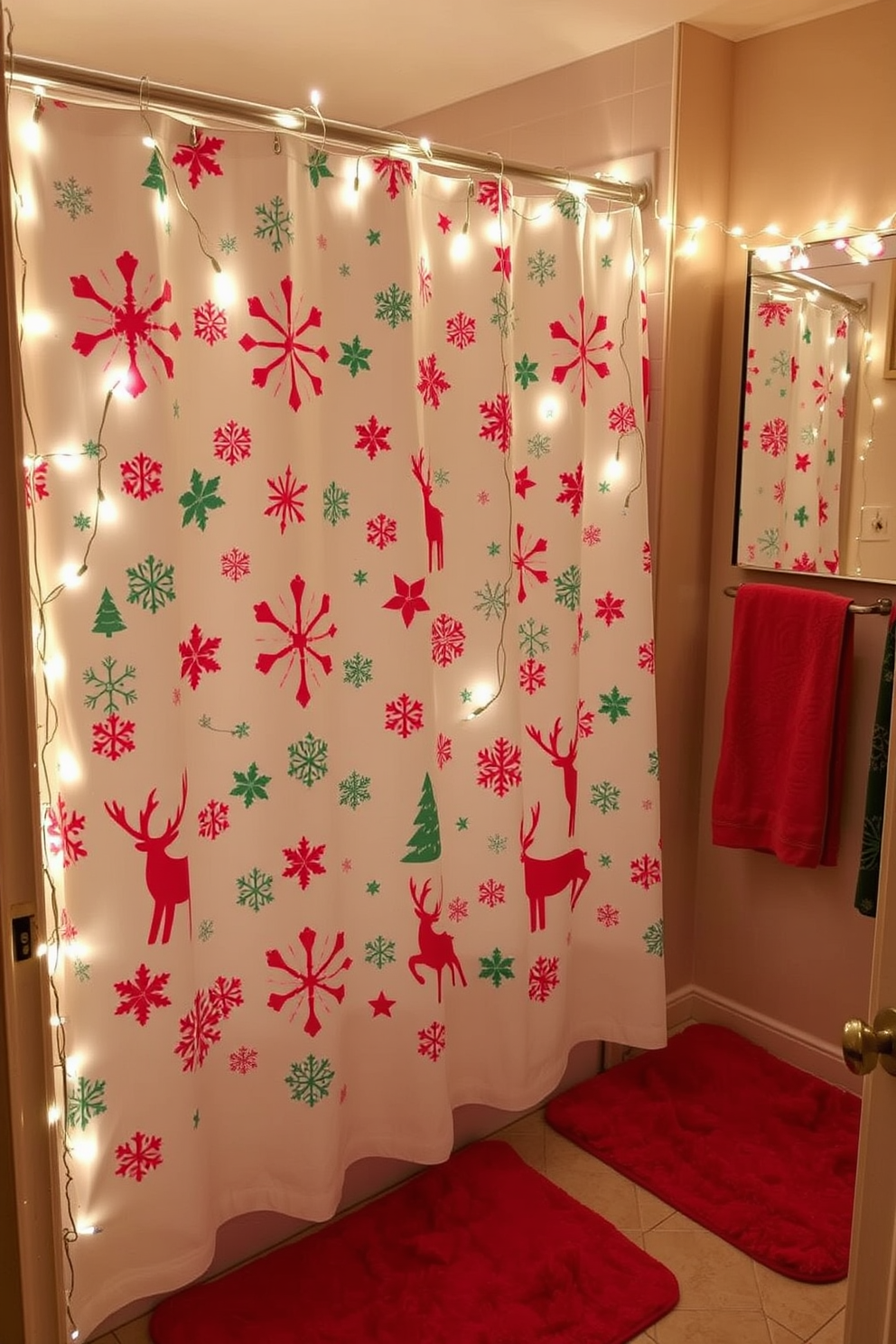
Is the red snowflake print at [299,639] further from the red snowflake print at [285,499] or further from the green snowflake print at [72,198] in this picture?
the green snowflake print at [72,198]

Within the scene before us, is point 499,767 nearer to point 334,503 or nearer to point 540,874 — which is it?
point 540,874

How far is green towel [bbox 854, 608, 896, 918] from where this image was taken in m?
2.38

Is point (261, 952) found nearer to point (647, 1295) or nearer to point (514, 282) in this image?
point (647, 1295)

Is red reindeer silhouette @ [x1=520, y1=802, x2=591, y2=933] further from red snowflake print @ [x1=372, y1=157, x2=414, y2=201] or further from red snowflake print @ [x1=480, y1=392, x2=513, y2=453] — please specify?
red snowflake print @ [x1=372, y1=157, x2=414, y2=201]

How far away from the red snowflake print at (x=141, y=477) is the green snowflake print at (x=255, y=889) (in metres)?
0.67

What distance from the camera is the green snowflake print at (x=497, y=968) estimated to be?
2.39 meters

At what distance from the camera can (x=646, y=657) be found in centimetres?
253

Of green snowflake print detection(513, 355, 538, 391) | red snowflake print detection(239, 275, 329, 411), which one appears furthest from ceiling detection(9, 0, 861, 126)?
red snowflake print detection(239, 275, 329, 411)

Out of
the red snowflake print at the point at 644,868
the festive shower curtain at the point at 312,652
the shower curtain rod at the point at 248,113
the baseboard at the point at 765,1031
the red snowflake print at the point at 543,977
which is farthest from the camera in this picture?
the baseboard at the point at 765,1031

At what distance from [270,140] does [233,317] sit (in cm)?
29

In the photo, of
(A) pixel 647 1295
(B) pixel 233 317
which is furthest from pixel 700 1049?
(B) pixel 233 317

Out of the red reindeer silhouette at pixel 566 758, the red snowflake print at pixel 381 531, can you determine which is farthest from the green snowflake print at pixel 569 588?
the red snowflake print at pixel 381 531

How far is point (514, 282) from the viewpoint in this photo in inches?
89.4

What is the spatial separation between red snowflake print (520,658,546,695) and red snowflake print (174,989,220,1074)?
89 centimetres
